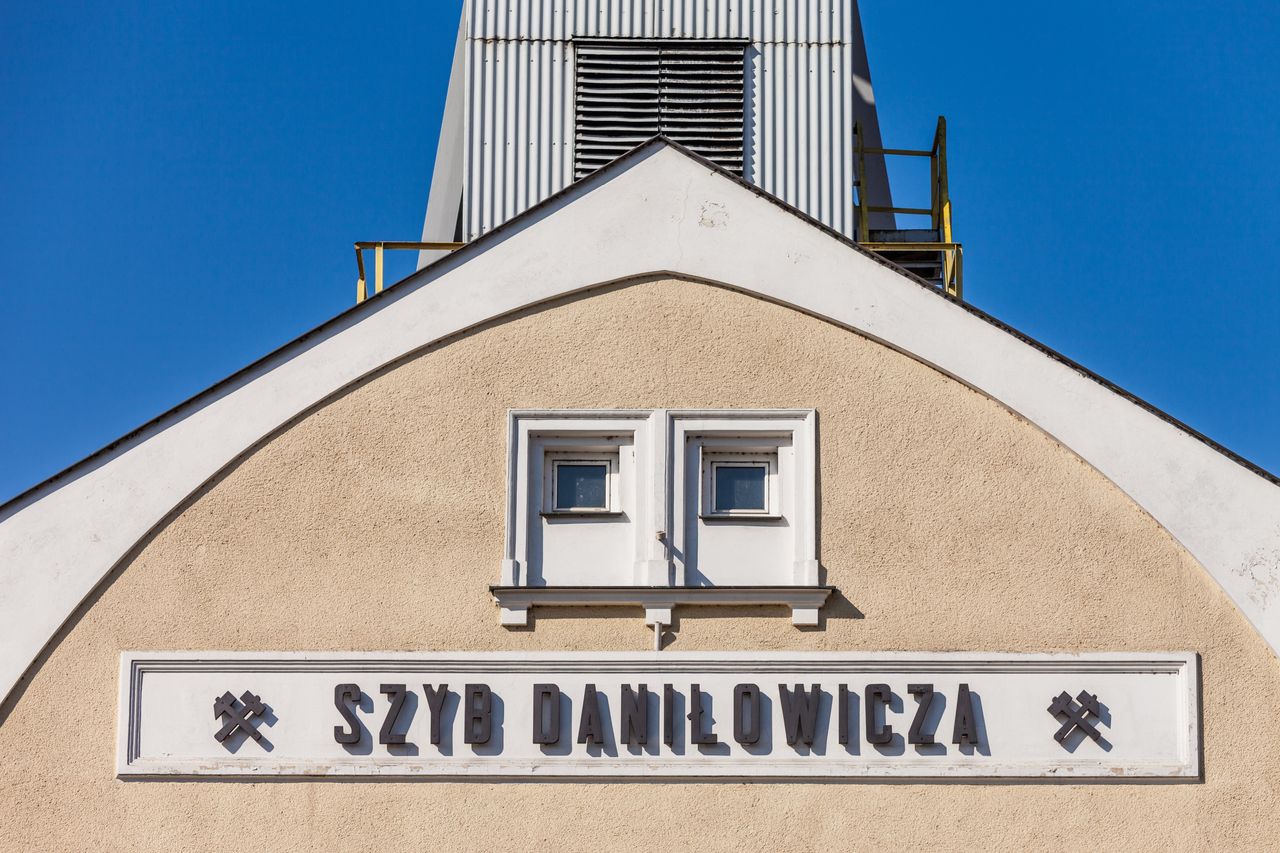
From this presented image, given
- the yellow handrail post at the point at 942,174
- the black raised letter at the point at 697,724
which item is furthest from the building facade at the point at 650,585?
the yellow handrail post at the point at 942,174

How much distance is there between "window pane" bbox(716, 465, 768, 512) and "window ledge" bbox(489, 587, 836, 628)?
71 centimetres

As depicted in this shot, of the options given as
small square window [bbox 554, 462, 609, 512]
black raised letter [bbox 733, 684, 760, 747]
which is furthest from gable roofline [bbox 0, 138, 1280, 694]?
black raised letter [bbox 733, 684, 760, 747]

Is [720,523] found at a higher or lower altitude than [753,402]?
lower

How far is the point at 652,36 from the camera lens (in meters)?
19.0

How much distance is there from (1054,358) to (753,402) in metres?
2.02

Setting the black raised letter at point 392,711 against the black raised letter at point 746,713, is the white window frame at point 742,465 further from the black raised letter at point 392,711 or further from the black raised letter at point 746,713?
the black raised letter at point 392,711

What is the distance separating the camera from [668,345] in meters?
13.1

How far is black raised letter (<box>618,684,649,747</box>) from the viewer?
12.4 meters

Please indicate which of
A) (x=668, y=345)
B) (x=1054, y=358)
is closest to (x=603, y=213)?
(x=668, y=345)

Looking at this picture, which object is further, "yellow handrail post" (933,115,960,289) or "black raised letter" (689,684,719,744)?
"yellow handrail post" (933,115,960,289)

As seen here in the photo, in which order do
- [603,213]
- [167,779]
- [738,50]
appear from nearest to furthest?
[167,779]
[603,213]
[738,50]

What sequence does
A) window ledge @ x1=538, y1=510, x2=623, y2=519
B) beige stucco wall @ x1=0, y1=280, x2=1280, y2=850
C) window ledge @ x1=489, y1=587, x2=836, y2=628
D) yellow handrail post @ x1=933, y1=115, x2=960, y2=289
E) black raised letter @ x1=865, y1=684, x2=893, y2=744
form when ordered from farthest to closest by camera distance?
yellow handrail post @ x1=933, y1=115, x2=960, y2=289 → window ledge @ x1=538, y1=510, x2=623, y2=519 → window ledge @ x1=489, y1=587, x2=836, y2=628 → black raised letter @ x1=865, y1=684, x2=893, y2=744 → beige stucco wall @ x1=0, y1=280, x2=1280, y2=850

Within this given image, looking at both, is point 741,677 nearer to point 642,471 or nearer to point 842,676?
point 842,676

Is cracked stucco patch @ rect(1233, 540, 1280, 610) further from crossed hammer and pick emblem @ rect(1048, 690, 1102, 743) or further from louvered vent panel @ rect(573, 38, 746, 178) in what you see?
louvered vent panel @ rect(573, 38, 746, 178)
